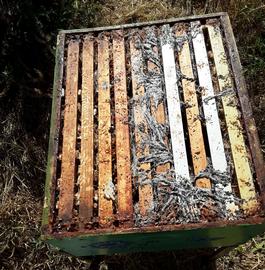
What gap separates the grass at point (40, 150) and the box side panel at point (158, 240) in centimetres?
81

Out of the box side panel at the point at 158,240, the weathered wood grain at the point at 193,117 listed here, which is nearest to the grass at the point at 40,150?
the box side panel at the point at 158,240

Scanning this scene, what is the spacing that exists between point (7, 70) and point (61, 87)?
3.78 ft

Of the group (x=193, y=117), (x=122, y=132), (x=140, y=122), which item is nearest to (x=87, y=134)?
(x=122, y=132)

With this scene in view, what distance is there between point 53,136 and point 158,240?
80 centimetres

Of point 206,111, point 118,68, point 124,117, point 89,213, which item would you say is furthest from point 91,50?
point 89,213

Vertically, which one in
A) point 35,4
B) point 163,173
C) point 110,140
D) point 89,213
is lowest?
point 89,213

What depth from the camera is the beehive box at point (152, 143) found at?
2184 mm

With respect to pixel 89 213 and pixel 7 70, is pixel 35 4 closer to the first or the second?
pixel 7 70

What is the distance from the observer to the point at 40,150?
361cm

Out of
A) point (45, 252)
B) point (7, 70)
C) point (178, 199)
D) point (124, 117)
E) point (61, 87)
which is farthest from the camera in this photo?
point (7, 70)

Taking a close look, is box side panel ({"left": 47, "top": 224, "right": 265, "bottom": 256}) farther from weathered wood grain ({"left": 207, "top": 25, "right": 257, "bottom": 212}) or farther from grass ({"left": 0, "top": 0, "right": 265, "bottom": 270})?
grass ({"left": 0, "top": 0, "right": 265, "bottom": 270})

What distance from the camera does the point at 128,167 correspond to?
2.35m

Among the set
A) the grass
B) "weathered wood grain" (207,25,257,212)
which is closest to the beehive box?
"weathered wood grain" (207,25,257,212)

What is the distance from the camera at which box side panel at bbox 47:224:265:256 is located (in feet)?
7.16
